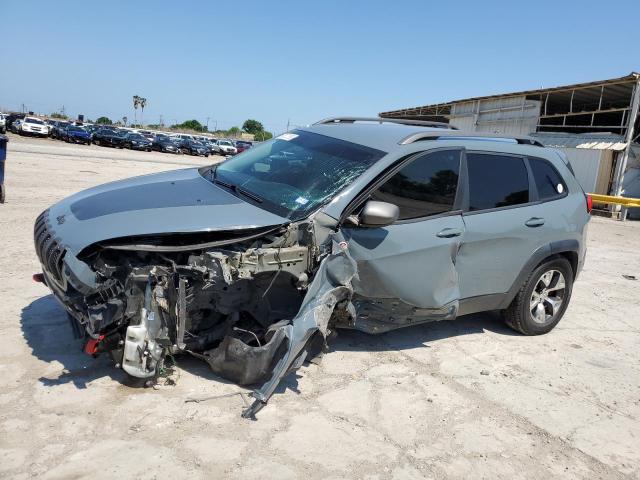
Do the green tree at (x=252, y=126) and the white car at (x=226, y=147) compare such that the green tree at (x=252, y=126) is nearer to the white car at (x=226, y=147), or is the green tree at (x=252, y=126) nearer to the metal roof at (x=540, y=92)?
the white car at (x=226, y=147)

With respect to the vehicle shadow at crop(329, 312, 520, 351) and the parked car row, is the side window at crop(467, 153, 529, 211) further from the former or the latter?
the parked car row

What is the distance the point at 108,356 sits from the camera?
3883mm

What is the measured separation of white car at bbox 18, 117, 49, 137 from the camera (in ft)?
123

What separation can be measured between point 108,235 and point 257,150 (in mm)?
2118

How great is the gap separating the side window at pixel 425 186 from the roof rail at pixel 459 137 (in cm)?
15

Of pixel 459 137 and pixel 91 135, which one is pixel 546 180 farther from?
pixel 91 135

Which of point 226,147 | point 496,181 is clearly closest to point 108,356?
point 496,181

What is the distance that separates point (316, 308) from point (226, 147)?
152 ft

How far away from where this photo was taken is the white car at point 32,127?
37438 millimetres

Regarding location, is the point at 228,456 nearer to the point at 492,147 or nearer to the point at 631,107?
the point at 492,147

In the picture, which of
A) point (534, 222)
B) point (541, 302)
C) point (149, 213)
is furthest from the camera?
point (541, 302)

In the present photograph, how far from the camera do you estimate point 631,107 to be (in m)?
18.8

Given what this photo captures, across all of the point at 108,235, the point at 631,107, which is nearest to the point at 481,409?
the point at 108,235

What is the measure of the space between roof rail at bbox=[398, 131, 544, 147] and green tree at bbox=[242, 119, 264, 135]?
113472 millimetres
